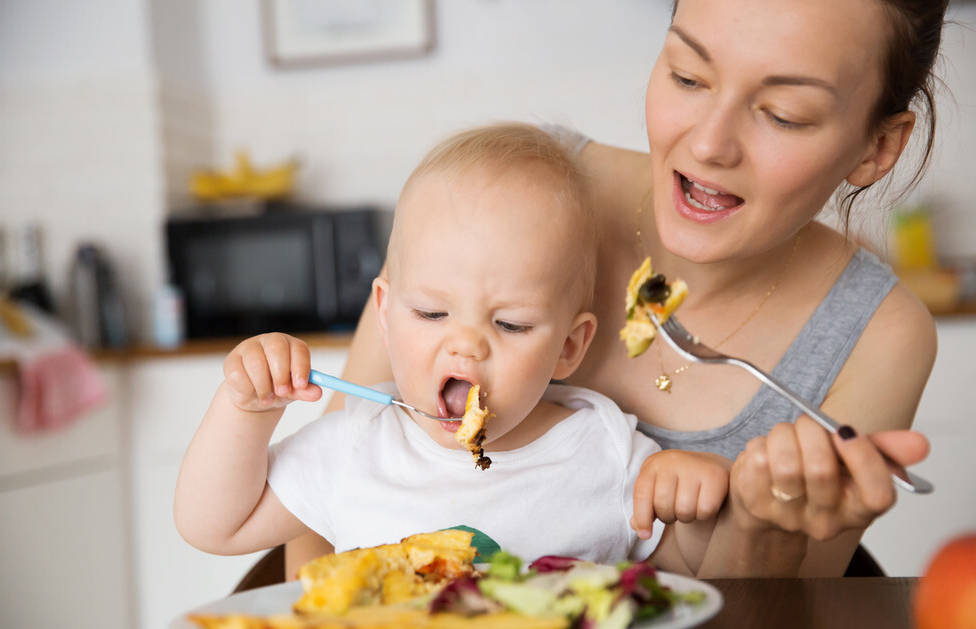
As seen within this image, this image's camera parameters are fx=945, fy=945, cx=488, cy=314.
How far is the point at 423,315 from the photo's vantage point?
99 centimetres

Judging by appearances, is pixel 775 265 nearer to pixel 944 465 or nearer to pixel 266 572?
pixel 266 572

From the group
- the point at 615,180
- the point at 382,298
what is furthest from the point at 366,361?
the point at 615,180

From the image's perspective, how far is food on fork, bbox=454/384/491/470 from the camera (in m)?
0.91

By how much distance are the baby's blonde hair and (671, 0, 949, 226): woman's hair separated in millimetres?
227

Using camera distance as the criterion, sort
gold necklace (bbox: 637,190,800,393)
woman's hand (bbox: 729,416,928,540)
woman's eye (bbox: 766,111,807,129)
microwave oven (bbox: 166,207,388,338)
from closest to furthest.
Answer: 1. woman's hand (bbox: 729,416,928,540)
2. woman's eye (bbox: 766,111,807,129)
3. gold necklace (bbox: 637,190,800,393)
4. microwave oven (bbox: 166,207,388,338)

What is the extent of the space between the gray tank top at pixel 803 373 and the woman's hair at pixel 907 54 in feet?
0.49

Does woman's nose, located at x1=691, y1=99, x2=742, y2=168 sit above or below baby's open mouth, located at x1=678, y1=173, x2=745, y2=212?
above

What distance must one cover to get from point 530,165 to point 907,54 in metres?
0.43

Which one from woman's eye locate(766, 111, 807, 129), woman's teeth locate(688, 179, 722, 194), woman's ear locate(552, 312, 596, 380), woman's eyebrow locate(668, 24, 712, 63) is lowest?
woman's ear locate(552, 312, 596, 380)

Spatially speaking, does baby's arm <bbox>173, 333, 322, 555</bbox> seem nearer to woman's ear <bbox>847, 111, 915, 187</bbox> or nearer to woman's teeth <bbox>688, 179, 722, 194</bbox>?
woman's teeth <bbox>688, 179, 722, 194</bbox>

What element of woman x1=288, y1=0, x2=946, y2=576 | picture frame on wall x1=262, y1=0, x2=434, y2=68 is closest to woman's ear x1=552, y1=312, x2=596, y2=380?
woman x1=288, y1=0, x2=946, y2=576

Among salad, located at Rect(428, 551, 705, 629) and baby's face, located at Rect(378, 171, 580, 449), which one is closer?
salad, located at Rect(428, 551, 705, 629)

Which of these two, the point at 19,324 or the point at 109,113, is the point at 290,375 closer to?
the point at 19,324

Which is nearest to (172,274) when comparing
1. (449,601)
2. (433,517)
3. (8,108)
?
(8,108)
